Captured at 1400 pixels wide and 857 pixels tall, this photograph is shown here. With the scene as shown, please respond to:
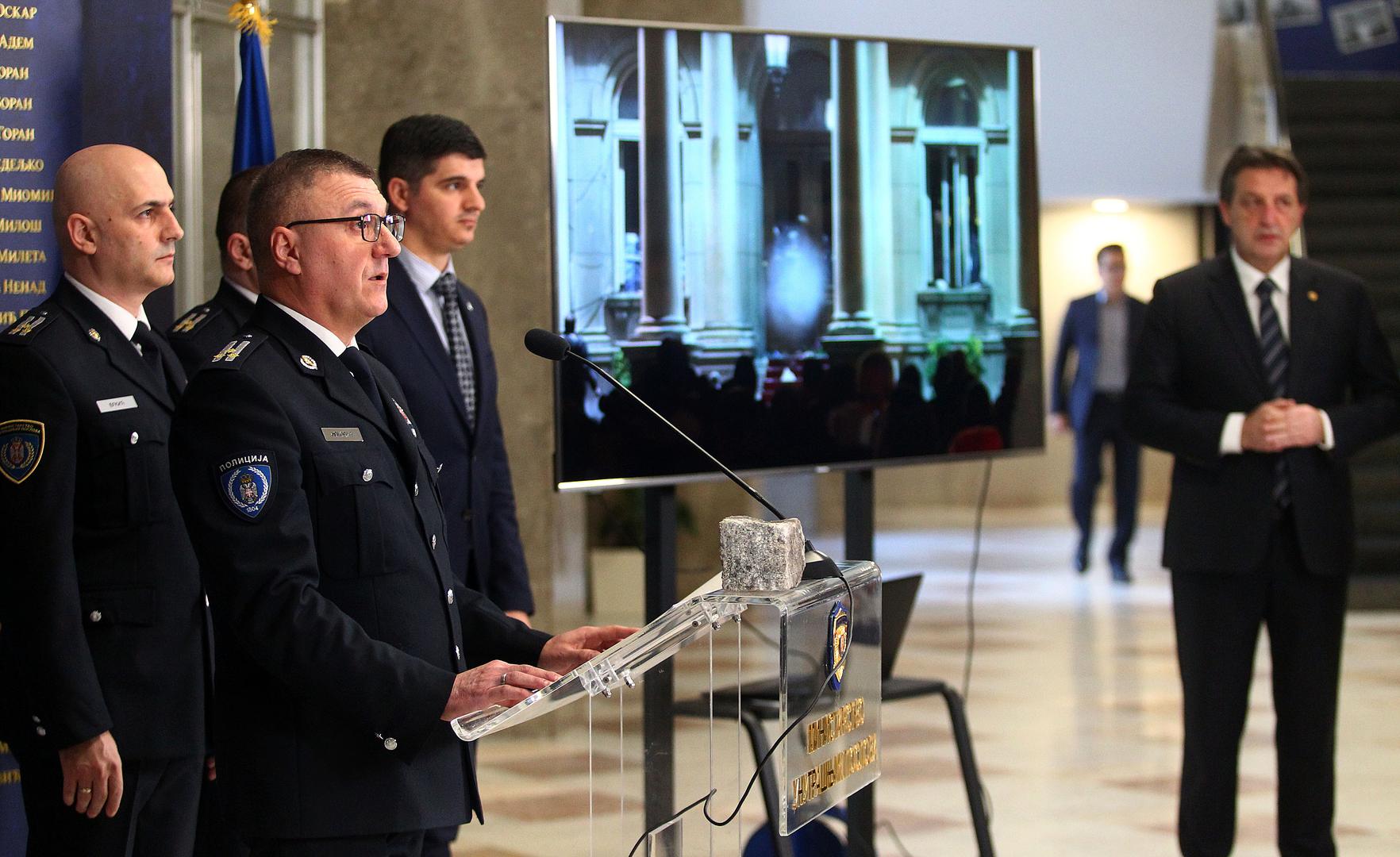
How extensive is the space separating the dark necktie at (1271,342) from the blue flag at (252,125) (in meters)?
2.32

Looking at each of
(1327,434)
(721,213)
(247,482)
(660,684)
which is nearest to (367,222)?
(247,482)

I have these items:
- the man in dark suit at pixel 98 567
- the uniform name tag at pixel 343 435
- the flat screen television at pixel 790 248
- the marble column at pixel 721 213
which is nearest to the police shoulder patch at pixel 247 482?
the uniform name tag at pixel 343 435

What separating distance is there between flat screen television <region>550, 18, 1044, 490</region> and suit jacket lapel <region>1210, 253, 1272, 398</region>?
494mm

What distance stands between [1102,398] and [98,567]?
319 inches

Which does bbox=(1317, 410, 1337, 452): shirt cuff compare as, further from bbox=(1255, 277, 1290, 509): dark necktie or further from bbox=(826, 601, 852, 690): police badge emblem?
bbox=(826, 601, 852, 690): police badge emblem

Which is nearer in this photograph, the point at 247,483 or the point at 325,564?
the point at 247,483

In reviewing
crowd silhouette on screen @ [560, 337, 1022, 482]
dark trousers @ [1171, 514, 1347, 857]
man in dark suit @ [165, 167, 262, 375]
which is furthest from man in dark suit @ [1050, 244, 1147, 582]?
man in dark suit @ [165, 167, 262, 375]

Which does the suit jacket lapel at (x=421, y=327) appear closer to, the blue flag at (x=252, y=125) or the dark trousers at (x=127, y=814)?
the blue flag at (x=252, y=125)

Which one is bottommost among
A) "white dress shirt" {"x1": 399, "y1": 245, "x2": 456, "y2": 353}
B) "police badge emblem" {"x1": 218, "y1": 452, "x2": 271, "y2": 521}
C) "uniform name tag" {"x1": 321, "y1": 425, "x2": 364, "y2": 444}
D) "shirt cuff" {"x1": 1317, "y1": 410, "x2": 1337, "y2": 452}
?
"shirt cuff" {"x1": 1317, "y1": 410, "x2": 1337, "y2": 452}

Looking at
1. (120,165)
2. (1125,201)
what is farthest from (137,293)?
(1125,201)

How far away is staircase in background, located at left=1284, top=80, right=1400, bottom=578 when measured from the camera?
9125 millimetres

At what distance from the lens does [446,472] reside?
11.7 feet

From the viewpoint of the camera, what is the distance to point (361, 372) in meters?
2.30

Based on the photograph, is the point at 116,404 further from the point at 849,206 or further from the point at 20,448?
the point at 849,206
